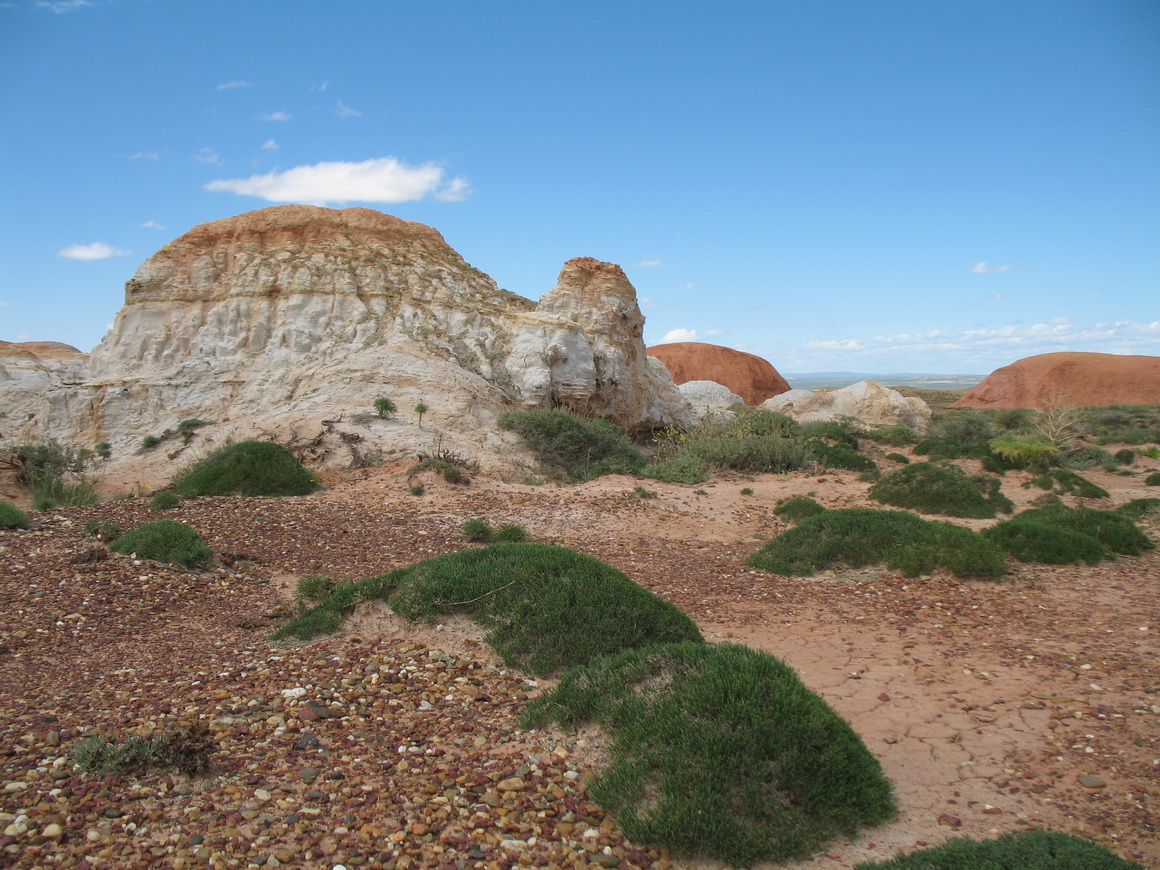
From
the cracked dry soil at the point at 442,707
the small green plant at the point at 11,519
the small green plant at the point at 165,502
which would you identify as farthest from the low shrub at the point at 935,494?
the small green plant at the point at 11,519

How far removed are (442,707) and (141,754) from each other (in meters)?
1.58

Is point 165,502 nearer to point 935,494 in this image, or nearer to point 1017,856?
point 1017,856

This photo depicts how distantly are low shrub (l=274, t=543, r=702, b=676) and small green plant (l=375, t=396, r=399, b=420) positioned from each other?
29.0ft

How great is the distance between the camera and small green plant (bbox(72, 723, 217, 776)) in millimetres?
3361

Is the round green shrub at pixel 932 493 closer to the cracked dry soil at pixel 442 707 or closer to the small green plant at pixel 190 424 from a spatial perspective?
the cracked dry soil at pixel 442 707

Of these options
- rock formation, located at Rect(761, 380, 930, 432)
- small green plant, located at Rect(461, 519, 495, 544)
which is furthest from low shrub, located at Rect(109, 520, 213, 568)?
rock formation, located at Rect(761, 380, 930, 432)

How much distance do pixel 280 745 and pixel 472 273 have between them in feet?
57.4

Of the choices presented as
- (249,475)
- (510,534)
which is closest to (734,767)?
(510,534)

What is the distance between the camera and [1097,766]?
12.7 feet

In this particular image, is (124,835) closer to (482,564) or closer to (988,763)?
(482,564)

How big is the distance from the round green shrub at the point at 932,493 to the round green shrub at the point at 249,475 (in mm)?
9825

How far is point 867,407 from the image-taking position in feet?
91.2

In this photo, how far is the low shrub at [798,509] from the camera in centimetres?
1095

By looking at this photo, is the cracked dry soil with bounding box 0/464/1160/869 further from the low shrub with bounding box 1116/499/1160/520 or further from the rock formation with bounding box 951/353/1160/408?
the rock formation with bounding box 951/353/1160/408
